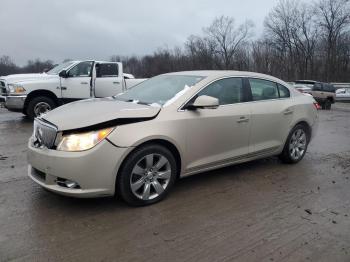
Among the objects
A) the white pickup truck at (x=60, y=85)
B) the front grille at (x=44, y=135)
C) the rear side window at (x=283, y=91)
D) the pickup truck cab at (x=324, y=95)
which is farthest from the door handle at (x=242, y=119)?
the pickup truck cab at (x=324, y=95)

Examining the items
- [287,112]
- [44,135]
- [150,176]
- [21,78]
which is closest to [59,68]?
[21,78]

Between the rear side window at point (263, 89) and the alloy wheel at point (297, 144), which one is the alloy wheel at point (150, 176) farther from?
the alloy wheel at point (297, 144)

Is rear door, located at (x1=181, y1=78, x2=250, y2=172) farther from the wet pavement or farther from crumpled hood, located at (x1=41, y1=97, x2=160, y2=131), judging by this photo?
crumpled hood, located at (x1=41, y1=97, x2=160, y2=131)

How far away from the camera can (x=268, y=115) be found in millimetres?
5211

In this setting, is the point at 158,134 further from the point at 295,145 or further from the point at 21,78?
the point at 21,78

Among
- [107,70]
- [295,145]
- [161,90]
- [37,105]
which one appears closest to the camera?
[161,90]

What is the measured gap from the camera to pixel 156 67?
8488 centimetres

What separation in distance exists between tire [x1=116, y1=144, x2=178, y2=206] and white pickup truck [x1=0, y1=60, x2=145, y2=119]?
23.3ft

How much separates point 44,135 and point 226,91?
2.47 m

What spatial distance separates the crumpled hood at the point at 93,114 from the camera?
12.0 feet

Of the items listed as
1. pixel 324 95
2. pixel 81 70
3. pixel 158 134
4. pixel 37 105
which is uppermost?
pixel 81 70

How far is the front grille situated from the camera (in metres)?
3.68

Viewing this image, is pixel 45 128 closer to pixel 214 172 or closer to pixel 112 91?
pixel 214 172

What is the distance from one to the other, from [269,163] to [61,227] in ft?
12.2
